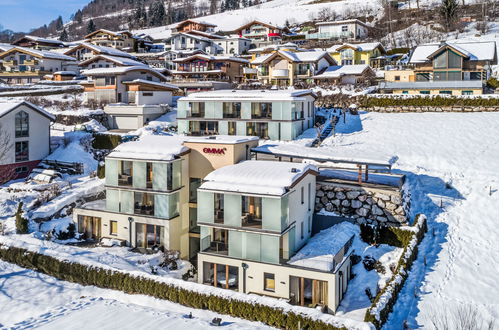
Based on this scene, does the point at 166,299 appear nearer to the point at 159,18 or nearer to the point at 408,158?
the point at 408,158

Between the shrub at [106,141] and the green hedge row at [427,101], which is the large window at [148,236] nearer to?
the shrub at [106,141]

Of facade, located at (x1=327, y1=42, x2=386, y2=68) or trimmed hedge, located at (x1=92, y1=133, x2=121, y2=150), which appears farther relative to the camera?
facade, located at (x1=327, y1=42, x2=386, y2=68)

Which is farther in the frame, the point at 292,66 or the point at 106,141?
the point at 292,66

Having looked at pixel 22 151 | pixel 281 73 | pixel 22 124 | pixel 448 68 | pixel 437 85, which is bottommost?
pixel 22 151

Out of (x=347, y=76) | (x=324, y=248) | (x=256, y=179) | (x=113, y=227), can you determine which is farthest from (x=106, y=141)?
(x=347, y=76)

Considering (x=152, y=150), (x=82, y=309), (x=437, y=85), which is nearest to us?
(x=82, y=309)

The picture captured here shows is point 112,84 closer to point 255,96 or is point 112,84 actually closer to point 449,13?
point 255,96

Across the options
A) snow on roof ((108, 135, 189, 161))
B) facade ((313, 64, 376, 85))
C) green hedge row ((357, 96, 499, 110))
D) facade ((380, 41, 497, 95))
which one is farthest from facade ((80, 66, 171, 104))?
facade ((380, 41, 497, 95))

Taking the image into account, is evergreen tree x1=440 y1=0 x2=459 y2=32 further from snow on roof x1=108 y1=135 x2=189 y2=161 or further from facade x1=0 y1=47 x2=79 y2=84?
snow on roof x1=108 y1=135 x2=189 y2=161

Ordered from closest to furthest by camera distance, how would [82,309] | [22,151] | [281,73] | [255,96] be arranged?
[82,309] < [22,151] < [255,96] < [281,73]
